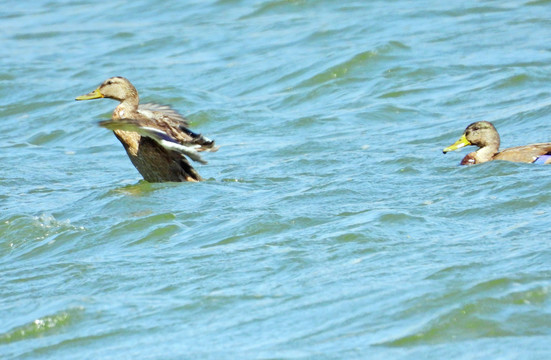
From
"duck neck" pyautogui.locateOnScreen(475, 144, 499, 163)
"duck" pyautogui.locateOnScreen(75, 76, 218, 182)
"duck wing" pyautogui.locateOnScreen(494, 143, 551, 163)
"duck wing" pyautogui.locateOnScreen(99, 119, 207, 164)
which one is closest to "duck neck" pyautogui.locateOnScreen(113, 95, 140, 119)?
"duck" pyautogui.locateOnScreen(75, 76, 218, 182)

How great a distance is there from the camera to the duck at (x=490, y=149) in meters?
9.74

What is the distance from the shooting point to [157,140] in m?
9.53

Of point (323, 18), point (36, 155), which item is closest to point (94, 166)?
point (36, 155)

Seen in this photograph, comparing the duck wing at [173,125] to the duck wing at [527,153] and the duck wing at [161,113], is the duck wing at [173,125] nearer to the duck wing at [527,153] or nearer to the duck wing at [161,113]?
the duck wing at [161,113]

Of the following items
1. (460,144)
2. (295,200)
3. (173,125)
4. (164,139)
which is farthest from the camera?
(460,144)

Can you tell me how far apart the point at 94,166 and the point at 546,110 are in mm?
5076

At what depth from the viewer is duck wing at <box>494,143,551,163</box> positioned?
973 centimetres

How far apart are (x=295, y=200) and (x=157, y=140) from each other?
140 cm

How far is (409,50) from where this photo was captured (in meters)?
16.1

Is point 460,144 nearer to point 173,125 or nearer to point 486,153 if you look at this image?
point 486,153

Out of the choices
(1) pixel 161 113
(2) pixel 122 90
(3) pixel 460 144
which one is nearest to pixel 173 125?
(1) pixel 161 113

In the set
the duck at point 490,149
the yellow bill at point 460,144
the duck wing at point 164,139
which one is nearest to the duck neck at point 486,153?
the duck at point 490,149

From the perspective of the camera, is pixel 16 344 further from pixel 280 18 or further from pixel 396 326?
pixel 280 18

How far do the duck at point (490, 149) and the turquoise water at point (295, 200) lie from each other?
0.87 feet
